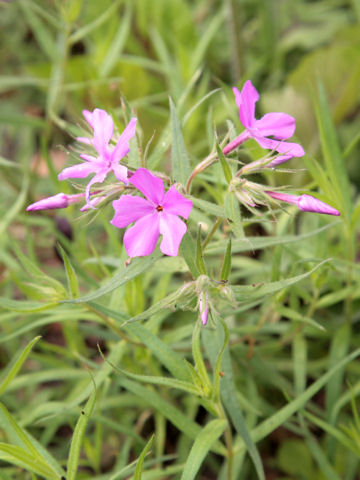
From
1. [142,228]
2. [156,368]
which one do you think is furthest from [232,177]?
[156,368]

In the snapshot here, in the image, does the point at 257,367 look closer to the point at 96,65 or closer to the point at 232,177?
the point at 232,177

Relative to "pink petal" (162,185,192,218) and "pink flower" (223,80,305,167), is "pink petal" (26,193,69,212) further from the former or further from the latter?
"pink flower" (223,80,305,167)

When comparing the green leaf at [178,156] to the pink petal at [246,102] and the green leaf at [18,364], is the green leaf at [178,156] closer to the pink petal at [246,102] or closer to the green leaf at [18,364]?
the pink petal at [246,102]

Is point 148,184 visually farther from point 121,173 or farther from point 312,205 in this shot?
point 312,205

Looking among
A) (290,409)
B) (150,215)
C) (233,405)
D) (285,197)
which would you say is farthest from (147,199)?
(290,409)

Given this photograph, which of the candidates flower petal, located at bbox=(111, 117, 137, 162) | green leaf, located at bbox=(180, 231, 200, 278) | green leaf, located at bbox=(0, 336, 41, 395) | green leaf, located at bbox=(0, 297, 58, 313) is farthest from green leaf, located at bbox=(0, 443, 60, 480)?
flower petal, located at bbox=(111, 117, 137, 162)

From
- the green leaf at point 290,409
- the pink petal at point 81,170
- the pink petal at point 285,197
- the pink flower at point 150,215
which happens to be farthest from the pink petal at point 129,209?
the green leaf at point 290,409

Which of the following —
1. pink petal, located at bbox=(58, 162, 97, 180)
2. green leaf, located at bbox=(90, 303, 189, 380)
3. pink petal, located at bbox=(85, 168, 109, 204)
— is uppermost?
pink petal, located at bbox=(58, 162, 97, 180)

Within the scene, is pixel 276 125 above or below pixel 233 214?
above
